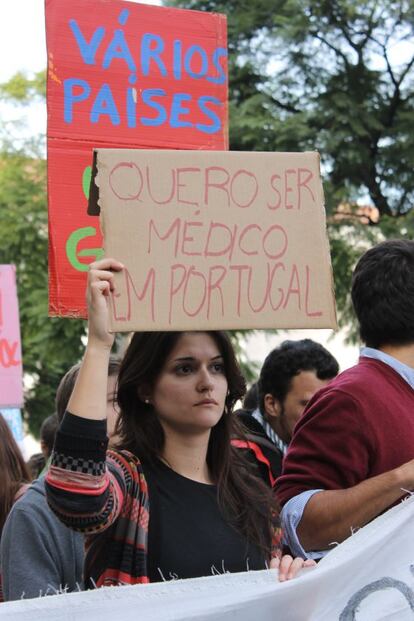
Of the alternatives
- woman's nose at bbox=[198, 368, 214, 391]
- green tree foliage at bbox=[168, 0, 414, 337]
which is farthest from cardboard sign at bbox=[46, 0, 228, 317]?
green tree foliage at bbox=[168, 0, 414, 337]

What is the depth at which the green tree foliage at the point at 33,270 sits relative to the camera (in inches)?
509

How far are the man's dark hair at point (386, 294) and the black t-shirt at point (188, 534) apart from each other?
58 cm

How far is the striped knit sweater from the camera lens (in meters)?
2.10

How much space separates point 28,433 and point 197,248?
42.2 ft

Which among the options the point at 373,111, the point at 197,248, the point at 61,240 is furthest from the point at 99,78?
the point at 373,111

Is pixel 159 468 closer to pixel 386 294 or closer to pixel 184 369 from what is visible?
pixel 184 369

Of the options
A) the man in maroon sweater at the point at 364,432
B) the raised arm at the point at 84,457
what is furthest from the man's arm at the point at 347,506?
the raised arm at the point at 84,457

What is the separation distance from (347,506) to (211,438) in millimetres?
376

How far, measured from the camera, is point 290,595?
2.10 meters

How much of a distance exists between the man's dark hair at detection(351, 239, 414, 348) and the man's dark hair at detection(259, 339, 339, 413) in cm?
162

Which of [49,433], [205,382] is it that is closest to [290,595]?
[205,382]

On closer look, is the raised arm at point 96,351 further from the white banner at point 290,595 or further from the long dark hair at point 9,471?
the long dark hair at point 9,471

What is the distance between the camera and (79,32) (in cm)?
325

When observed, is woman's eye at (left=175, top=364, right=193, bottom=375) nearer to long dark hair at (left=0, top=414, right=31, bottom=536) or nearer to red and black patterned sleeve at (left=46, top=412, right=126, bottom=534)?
red and black patterned sleeve at (left=46, top=412, right=126, bottom=534)
